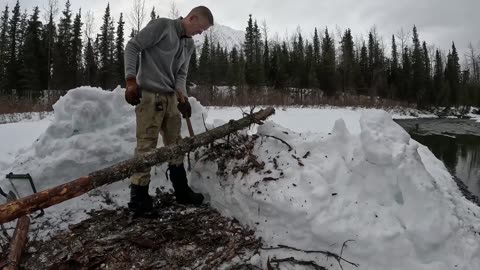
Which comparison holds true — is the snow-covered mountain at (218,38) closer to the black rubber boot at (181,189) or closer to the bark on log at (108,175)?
the bark on log at (108,175)

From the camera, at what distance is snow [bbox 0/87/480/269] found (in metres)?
2.13

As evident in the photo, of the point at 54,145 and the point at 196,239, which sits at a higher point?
the point at 54,145

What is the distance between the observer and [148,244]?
2.30 m

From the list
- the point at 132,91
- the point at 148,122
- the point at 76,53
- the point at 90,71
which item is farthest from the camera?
the point at 76,53

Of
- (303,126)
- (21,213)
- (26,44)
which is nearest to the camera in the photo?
(21,213)

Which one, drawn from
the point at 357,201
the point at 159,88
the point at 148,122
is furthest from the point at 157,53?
the point at 357,201

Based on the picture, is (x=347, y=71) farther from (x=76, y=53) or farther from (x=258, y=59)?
(x=76, y=53)

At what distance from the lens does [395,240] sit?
82.0 inches

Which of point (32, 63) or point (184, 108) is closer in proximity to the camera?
point (184, 108)

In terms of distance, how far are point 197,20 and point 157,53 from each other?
47cm

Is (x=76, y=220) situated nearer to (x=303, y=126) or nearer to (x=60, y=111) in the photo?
(x=60, y=111)

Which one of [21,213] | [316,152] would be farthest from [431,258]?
[21,213]

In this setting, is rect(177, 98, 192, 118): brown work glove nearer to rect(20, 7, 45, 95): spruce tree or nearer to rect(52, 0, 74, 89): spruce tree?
rect(52, 0, 74, 89): spruce tree

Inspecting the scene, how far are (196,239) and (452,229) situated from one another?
5.89 feet
